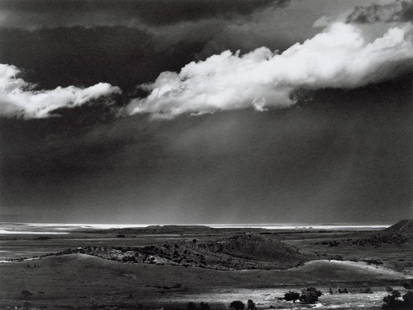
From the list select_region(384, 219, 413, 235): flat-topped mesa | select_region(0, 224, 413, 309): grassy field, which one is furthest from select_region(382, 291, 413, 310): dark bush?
select_region(384, 219, 413, 235): flat-topped mesa

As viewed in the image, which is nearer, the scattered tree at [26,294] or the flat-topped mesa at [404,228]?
the scattered tree at [26,294]

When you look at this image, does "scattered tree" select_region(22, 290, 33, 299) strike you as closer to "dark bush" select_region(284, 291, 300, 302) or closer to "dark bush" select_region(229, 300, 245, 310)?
"dark bush" select_region(229, 300, 245, 310)

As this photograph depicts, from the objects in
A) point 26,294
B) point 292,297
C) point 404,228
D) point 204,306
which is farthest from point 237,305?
point 404,228

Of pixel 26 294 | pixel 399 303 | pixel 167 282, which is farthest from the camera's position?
pixel 167 282

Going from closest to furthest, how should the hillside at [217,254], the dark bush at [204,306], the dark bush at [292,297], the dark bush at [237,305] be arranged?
the dark bush at [204,306]
the dark bush at [237,305]
the dark bush at [292,297]
the hillside at [217,254]

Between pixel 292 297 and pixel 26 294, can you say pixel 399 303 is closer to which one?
pixel 292 297

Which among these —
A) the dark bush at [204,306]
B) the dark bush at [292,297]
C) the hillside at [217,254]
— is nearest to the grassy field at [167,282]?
the dark bush at [292,297]

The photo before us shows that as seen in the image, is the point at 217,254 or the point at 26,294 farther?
the point at 217,254

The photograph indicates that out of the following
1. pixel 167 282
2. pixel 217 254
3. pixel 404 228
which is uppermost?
pixel 404 228

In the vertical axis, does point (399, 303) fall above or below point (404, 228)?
below

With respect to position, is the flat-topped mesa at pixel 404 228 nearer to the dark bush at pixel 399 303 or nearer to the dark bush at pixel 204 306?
the dark bush at pixel 399 303

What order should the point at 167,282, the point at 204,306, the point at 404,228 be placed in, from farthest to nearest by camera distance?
the point at 404,228 → the point at 167,282 → the point at 204,306
